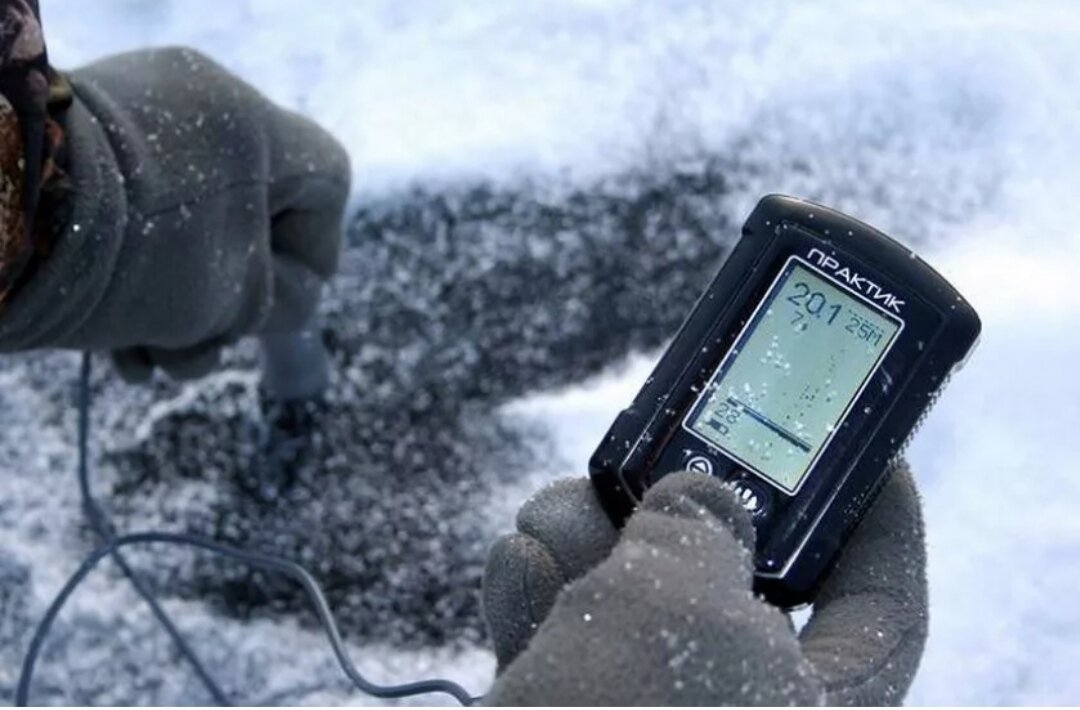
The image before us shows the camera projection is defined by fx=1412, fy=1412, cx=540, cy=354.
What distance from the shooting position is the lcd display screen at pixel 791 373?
26.6 inches

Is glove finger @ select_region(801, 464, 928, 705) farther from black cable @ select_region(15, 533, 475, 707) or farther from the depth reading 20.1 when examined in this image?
black cable @ select_region(15, 533, 475, 707)

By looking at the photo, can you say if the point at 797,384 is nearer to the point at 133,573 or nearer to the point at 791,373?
the point at 791,373

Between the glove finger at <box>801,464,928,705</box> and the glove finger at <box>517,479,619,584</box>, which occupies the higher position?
the glove finger at <box>801,464,928,705</box>

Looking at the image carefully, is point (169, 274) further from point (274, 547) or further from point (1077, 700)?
point (1077, 700)

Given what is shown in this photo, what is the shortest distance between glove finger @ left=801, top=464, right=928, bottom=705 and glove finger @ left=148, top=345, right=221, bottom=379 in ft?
1.74

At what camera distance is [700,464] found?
2.23ft

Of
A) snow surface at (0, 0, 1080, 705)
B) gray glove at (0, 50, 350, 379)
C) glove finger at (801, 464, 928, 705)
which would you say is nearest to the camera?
glove finger at (801, 464, 928, 705)

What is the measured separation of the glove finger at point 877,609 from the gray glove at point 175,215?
451 millimetres

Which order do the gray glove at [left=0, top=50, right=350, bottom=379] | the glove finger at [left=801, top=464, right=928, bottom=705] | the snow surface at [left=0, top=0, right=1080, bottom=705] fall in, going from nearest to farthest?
1. the glove finger at [left=801, top=464, right=928, bottom=705]
2. the gray glove at [left=0, top=50, right=350, bottom=379]
3. the snow surface at [left=0, top=0, right=1080, bottom=705]

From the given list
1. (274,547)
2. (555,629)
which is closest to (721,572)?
(555,629)

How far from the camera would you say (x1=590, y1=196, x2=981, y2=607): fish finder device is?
663mm

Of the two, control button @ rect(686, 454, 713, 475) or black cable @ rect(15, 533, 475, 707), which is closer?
control button @ rect(686, 454, 713, 475)

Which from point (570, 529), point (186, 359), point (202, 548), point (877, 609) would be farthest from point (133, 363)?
point (877, 609)

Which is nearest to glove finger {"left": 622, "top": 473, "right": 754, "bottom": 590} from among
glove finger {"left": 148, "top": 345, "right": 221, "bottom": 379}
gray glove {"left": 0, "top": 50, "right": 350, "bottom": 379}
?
gray glove {"left": 0, "top": 50, "right": 350, "bottom": 379}
